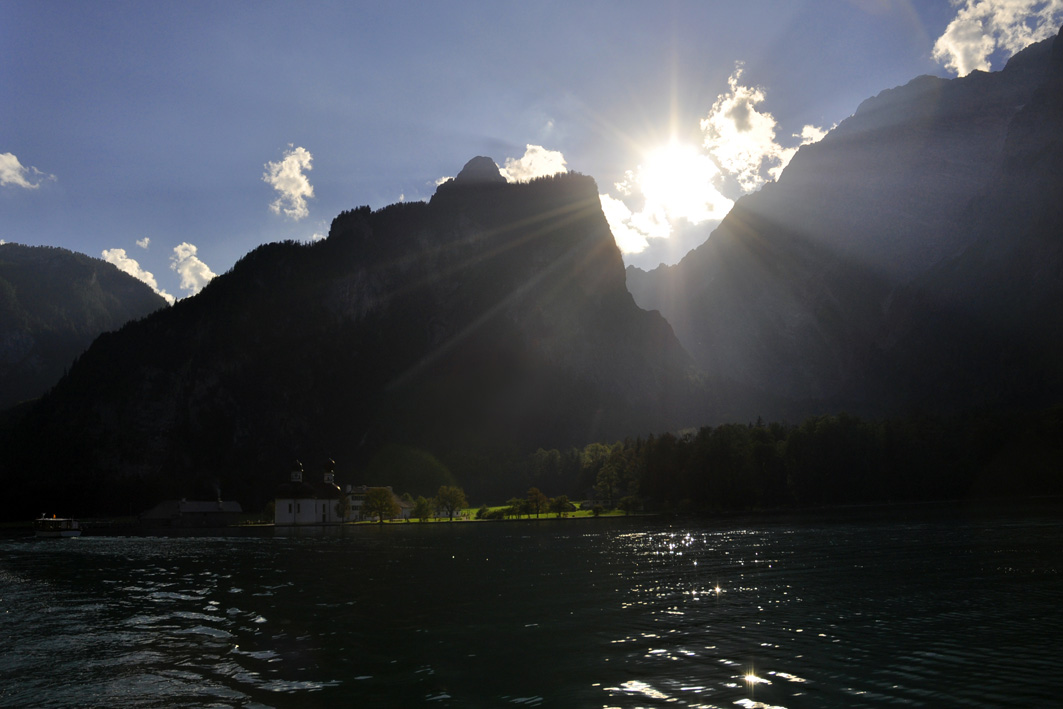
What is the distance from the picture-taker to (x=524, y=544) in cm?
6347

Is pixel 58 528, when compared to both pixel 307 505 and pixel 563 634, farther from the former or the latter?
pixel 563 634

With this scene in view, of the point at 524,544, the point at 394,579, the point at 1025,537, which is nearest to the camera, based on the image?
the point at 394,579

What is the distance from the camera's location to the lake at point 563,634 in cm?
1496

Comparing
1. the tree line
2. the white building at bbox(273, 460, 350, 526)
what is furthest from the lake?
the white building at bbox(273, 460, 350, 526)

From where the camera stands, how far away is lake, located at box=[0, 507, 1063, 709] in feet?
49.1

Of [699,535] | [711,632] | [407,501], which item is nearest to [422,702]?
[711,632]

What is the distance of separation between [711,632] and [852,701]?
738cm

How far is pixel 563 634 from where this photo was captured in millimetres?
21312

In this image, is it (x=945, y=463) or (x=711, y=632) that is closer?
(x=711, y=632)

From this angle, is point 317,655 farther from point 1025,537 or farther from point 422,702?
point 1025,537

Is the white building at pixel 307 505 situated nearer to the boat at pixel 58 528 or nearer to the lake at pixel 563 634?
the boat at pixel 58 528

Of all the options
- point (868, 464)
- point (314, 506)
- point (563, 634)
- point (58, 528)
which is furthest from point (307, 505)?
point (563, 634)

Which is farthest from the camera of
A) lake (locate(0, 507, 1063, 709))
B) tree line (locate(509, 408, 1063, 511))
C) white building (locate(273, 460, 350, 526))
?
white building (locate(273, 460, 350, 526))

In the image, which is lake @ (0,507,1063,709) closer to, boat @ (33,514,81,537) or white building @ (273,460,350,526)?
boat @ (33,514,81,537)
